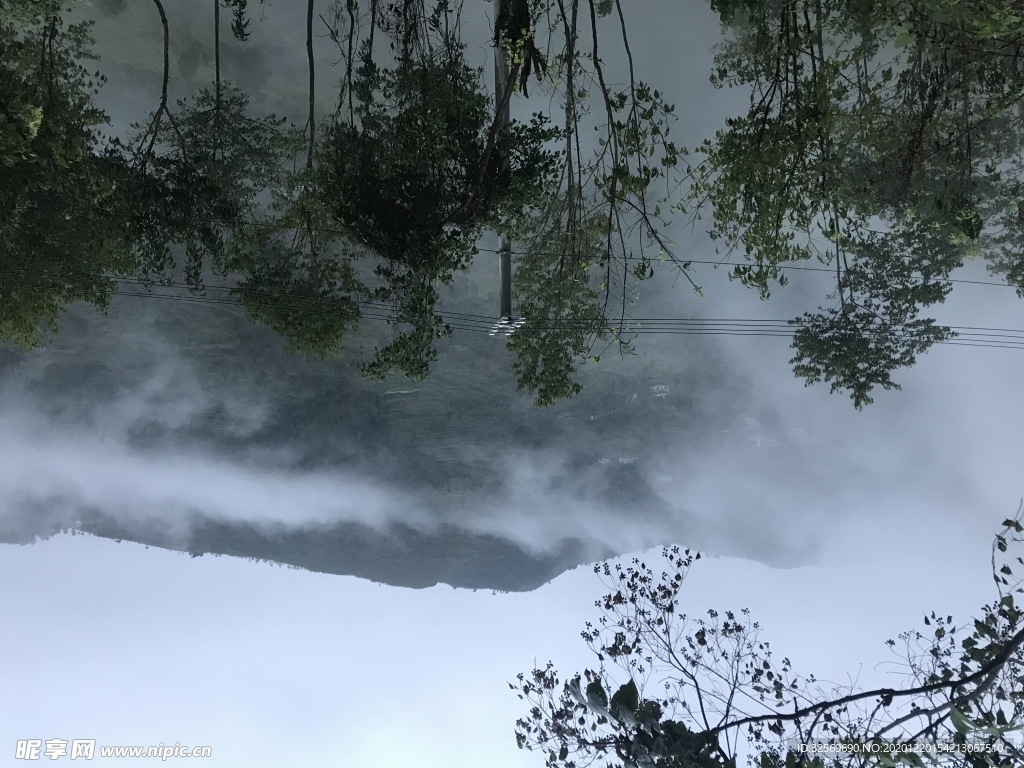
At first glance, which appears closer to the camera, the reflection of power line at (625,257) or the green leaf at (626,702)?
the green leaf at (626,702)

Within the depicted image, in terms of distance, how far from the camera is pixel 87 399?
18.3 feet

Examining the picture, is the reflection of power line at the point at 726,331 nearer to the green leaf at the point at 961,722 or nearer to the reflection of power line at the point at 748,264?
the reflection of power line at the point at 748,264

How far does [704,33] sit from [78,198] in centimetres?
585

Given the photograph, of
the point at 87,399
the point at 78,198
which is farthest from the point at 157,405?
the point at 78,198

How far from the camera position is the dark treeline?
519 centimetres

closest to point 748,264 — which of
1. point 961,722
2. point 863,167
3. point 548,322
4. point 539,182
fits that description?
point 863,167

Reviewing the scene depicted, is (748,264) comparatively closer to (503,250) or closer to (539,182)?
(539,182)

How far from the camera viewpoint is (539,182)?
5793 millimetres

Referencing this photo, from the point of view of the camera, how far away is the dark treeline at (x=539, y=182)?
204 inches

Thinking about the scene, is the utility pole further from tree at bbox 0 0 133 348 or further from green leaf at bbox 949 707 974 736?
green leaf at bbox 949 707 974 736

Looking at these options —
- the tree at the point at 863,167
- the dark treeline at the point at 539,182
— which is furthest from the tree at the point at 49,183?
the tree at the point at 863,167

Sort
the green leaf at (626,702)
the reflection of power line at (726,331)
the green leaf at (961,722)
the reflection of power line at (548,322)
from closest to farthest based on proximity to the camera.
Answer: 1. the green leaf at (961,722)
2. the green leaf at (626,702)
3. the reflection of power line at (548,322)
4. the reflection of power line at (726,331)

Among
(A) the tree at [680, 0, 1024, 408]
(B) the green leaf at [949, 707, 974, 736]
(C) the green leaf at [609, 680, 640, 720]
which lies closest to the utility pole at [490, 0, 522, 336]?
(A) the tree at [680, 0, 1024, 408]

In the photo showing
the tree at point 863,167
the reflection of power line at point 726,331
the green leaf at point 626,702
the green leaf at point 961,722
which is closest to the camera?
the green leaf at point 961,722
